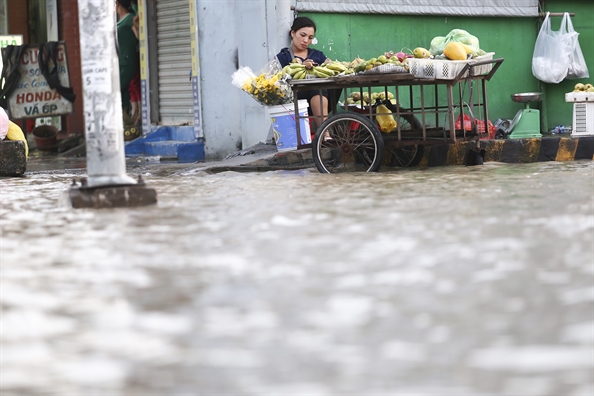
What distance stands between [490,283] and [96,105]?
3.28 meters

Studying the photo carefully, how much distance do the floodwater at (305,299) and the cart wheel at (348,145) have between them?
8.83 feet

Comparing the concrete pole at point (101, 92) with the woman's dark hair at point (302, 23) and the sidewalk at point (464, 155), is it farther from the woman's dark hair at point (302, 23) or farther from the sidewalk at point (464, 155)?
the woman's dark hair at point (302, 23)

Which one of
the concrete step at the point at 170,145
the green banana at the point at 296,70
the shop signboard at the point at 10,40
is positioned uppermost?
the shop signboard at the point at 10,40

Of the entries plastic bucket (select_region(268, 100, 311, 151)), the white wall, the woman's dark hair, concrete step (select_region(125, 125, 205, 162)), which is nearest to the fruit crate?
plastic bucket (select_region(268, 100, 311, 151))

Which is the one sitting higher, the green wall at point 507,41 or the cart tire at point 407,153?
the green wall at point 507,41

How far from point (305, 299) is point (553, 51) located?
9152mm

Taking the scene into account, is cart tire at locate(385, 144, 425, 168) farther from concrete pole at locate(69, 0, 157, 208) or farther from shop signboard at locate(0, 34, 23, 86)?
shop signboard at locate(0, 34, 23, 86)

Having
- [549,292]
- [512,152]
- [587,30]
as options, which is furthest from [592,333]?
[587,30]

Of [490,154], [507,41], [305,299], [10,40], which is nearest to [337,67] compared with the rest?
[490,154]

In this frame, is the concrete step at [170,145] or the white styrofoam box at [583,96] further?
the concrete step at [170,145]

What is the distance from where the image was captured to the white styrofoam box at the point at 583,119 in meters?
9.95

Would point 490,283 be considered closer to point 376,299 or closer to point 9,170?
point 376,299

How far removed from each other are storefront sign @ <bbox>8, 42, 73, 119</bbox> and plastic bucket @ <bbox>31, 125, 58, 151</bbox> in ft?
2.32

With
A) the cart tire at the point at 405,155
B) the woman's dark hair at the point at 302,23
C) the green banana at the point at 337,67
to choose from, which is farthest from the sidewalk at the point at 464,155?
the woman's dark hair at the point at 302,23
